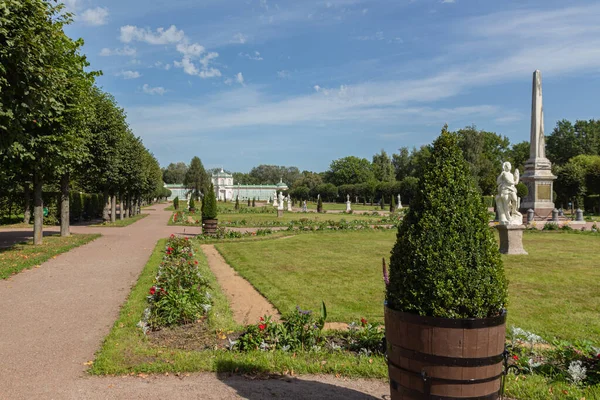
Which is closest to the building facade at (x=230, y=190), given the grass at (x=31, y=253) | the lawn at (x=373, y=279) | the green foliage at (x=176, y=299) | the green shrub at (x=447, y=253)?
the grass at (x=31, y=253)

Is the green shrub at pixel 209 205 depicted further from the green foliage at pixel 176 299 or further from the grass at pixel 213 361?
the grass at pixel 213 361

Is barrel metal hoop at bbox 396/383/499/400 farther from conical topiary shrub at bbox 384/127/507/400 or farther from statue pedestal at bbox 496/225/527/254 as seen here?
statue pedestal at bbox 496/225/527/254

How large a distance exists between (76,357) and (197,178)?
87.1 metres

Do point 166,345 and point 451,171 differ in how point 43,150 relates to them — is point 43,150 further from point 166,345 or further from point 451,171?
point 451,171

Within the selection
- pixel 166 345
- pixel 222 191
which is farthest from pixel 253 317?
pixel 222 191

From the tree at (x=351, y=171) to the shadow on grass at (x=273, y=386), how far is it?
306 ft

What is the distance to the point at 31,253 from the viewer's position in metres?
13.7

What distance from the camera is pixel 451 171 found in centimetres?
336

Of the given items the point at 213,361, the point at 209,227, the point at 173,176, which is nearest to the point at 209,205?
the point at 209,227

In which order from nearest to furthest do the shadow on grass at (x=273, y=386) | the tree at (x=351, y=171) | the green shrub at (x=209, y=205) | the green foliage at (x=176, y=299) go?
the shadow on grass at (x=273, y=386)
the green foliage at (x=176, y=299)
the green shrub at (x=209, y=205)
the tree at (x=351, y=171)

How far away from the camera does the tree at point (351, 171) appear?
99.0 meters

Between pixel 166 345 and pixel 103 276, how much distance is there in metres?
5.72

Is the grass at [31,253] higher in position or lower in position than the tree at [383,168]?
lower

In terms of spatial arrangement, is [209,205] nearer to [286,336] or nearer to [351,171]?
[286,336]
